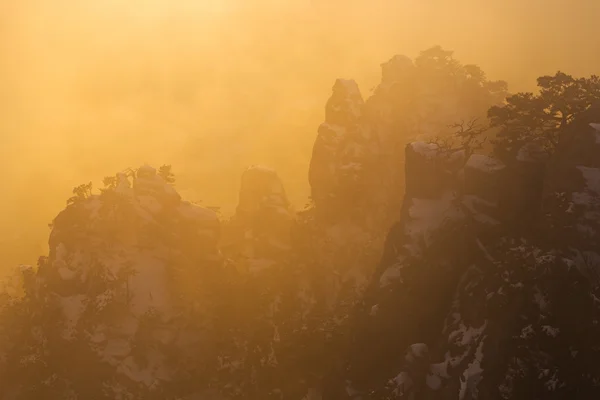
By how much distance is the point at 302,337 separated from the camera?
Result: 61688 mm

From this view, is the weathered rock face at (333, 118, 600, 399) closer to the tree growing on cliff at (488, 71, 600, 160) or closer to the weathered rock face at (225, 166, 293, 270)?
the tree growing on cliff at (488, 71, 600, 160)

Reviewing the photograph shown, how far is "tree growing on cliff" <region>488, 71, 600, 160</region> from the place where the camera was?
171ft

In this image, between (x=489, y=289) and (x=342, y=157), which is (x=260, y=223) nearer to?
(x=342, y=157)

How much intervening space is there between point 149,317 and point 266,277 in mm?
14819

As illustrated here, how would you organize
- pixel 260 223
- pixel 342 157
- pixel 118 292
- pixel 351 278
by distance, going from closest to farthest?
pixel 118 292 < pixel 351 278 < pixel 342 157 < pixel 260 223

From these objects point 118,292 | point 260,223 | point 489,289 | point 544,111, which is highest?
point 544,111

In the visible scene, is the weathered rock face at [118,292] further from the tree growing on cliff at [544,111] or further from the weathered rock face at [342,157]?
the tree growing on cliff at [544,111]

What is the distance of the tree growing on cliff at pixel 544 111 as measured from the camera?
52.0m

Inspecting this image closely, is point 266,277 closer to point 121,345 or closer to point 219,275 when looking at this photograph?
point 219,275

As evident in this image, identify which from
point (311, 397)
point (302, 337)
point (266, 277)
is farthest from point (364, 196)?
point (311, 397)

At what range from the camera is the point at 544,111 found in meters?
53.4

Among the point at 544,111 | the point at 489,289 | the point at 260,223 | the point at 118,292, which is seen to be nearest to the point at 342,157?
the point at 260,223

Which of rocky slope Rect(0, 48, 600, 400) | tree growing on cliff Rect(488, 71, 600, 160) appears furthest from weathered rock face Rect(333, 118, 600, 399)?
tree growing on cliff Rect(488, 71, 600, 160)

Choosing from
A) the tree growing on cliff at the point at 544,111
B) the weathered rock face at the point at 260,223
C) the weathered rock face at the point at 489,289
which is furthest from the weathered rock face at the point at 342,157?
the tree growing on cliff at the point at 544,111
